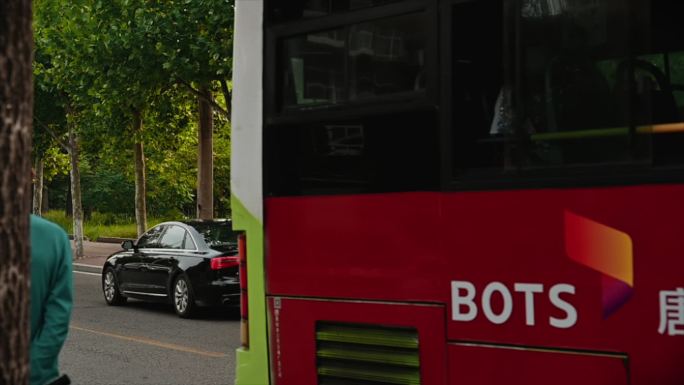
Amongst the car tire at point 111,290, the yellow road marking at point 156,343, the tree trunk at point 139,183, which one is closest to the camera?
the yellow road marking at point 156,343

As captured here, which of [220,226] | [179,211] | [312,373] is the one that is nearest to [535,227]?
[312,373]

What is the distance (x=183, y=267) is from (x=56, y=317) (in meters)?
10.8

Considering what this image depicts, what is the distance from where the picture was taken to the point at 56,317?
3924mm

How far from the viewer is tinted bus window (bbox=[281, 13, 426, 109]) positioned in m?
4.53

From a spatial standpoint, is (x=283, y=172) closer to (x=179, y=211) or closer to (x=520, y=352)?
(x=520, y=352)

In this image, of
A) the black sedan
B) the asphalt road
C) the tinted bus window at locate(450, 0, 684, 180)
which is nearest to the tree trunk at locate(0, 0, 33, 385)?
the tinted bus window at locate(450, 0, 684, 180)

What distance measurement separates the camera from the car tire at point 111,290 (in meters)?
16.6

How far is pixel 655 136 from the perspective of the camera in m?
3.94

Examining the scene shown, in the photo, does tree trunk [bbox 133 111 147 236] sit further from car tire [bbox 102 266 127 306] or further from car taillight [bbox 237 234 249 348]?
car taillight [bbox 237 234 249 348]

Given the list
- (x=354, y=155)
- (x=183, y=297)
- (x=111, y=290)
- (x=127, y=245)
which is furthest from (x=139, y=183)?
(x=354, y=155)

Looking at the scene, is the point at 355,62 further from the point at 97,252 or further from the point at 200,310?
the point at 97,252

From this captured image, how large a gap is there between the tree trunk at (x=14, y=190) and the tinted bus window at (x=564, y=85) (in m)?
1.92

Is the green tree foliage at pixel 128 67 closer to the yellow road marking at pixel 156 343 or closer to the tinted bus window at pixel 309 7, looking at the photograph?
the yellow road marking at pixel 156 343

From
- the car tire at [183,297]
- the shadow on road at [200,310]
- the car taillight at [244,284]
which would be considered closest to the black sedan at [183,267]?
the car tire at [183,297]
